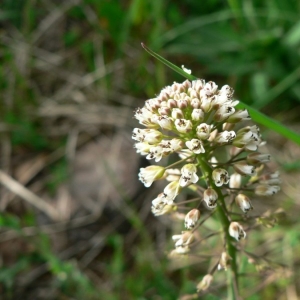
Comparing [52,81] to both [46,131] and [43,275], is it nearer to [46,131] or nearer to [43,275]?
[46,131]

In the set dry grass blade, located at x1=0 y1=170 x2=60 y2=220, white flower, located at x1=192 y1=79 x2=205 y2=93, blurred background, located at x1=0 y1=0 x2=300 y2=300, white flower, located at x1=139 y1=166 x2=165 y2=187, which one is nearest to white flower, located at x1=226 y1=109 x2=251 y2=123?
white flower, located at x1=192 y1=79 x2=205 y2=93

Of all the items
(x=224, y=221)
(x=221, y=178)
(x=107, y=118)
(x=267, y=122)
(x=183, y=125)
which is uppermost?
(x=107, y=118)

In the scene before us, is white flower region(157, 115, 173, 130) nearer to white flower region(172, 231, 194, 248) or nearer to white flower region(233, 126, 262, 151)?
white flower region(233, 126, 262, 151)

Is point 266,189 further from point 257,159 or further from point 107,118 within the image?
point 107,118

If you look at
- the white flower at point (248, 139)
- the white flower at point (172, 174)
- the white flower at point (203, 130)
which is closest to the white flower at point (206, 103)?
the white flower at point (203, 130)

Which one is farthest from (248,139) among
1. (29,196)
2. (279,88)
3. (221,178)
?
(29,196)

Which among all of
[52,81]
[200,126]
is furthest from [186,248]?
[52,81]

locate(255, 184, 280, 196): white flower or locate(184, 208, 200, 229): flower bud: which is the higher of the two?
locate(255, 184, 280, 196): white flower
